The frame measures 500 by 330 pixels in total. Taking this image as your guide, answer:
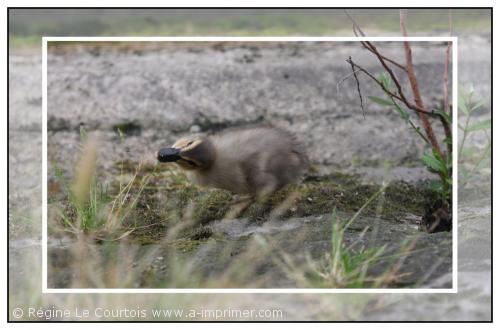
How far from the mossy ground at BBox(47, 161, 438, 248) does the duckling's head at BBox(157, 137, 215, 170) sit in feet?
0.49

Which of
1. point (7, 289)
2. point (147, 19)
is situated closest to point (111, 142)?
point (147, 19)

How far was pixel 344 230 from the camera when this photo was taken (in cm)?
342

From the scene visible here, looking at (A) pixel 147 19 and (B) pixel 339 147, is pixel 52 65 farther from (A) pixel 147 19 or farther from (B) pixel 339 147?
(B) pixel 339 147

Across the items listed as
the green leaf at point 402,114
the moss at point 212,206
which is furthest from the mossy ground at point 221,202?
the green leaf at point 402,114

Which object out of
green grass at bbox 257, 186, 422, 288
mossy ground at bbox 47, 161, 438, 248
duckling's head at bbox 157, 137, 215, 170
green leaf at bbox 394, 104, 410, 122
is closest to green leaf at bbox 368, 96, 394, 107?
green leaf at bbox 394, 104, 410, 122

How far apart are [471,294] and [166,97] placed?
2.22m

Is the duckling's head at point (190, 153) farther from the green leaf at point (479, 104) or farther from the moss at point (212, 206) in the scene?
the green leaf at point (479, 104)

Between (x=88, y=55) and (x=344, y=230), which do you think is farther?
(x=88, y=55)

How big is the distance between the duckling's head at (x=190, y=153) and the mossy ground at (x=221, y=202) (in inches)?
5.9

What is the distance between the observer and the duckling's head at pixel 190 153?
3.63 metres

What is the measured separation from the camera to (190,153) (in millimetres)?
3740

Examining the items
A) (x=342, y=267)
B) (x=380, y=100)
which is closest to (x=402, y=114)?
(x=380, y=100)

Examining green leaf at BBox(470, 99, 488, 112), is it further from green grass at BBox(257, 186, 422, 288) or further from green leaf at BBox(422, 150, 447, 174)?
green grass at BBox(257, 186, 422, 288)

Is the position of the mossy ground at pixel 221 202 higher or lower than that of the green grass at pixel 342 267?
higher
